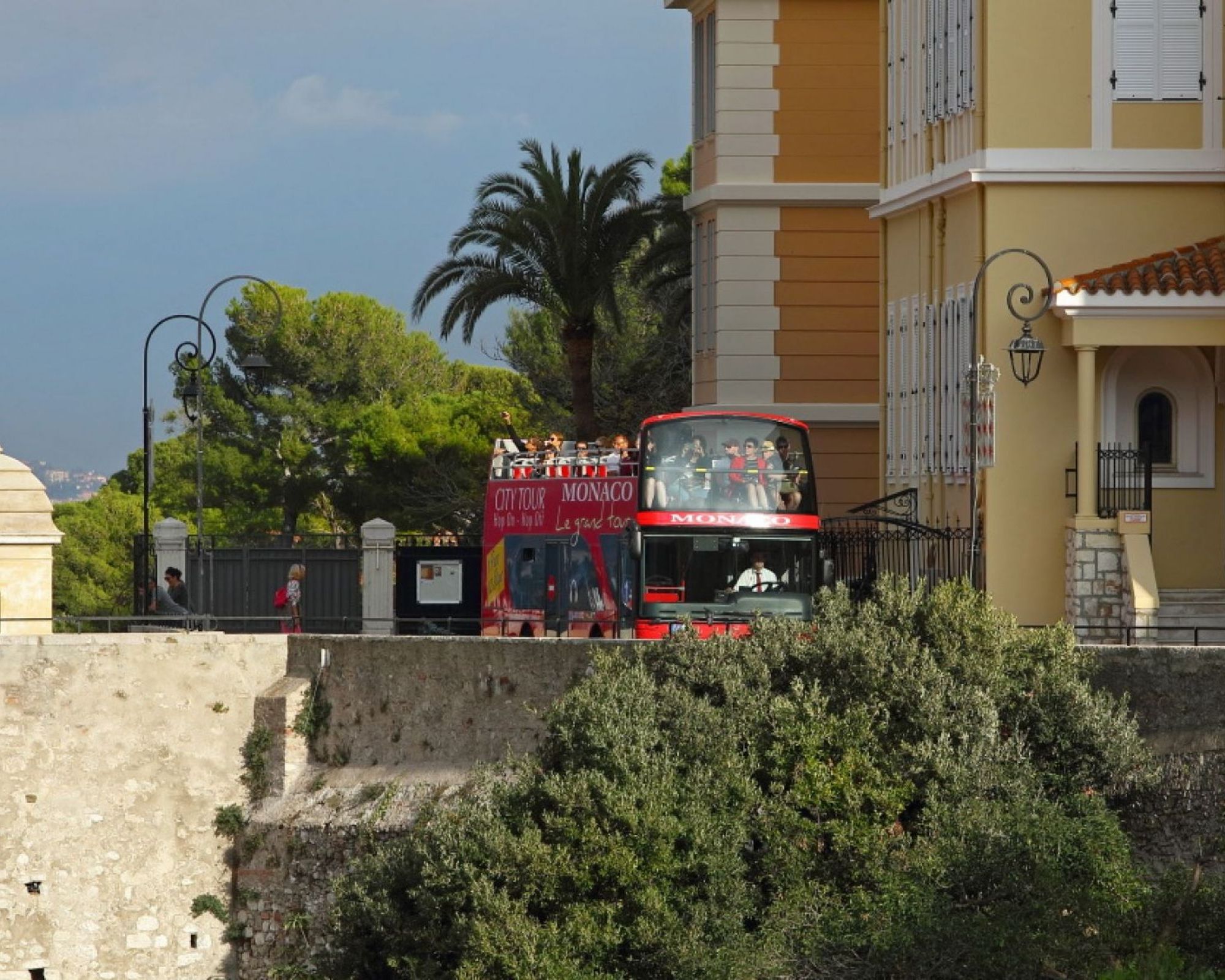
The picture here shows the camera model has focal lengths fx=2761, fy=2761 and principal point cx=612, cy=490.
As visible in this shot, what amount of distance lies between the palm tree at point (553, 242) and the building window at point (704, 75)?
1.89 metres

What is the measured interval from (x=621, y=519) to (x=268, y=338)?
4282 cm

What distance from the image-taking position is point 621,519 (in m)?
30.7

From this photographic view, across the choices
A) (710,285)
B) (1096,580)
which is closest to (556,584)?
(1096,580)

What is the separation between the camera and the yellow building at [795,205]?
40.5 metres

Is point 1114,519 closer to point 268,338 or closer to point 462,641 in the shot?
point 462,641

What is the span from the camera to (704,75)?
140ft

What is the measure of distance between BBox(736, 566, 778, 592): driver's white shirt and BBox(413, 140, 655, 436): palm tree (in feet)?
52.2

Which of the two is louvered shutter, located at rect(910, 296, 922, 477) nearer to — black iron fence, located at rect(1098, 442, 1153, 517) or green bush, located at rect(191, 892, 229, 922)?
black iron fence, located at rect(1098, 442, 1153, 517)

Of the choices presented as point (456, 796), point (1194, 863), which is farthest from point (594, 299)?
point (1194, 863)

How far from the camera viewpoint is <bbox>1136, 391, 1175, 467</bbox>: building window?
103 feet

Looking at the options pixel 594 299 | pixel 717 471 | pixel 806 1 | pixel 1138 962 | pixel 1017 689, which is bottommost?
pixel 1138 962

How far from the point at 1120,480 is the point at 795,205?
445 inches

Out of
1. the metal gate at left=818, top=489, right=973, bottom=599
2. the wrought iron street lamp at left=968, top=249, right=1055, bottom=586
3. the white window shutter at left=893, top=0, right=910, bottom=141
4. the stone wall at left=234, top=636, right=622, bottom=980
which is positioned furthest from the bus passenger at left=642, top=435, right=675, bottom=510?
the white window shutter at left=893, top=0, right=910, bottom=141

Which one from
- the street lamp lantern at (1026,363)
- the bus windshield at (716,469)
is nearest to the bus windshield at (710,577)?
the bus windshield at (716,469)
